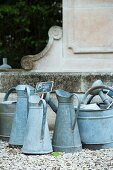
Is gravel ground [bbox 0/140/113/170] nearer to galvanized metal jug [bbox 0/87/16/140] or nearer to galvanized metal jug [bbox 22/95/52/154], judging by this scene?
galvanized metal jug [bbox 22/95/52/154]

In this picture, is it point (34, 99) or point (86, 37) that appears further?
point (86, 37)

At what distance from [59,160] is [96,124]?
30.4 inches

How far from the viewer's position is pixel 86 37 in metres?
7.60

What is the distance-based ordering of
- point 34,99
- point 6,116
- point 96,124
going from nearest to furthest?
1. point 34,99
2. point 96,124
3. point 6,116

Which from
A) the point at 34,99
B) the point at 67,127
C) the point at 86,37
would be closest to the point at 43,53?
the point at 86,37

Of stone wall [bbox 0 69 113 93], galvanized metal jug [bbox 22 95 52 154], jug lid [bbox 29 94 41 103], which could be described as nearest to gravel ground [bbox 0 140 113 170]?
galvanized metal jug [bbox 22 95 52 154]

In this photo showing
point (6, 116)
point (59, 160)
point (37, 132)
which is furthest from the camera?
point (6, 116)

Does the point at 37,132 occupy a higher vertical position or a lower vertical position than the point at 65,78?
lower

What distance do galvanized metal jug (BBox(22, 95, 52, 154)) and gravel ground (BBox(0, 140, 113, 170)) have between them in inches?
3.2

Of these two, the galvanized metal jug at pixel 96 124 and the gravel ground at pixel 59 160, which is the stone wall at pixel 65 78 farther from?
the gravel ground at pixel 59 160

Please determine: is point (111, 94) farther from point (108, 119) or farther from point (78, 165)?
point (78, 165)

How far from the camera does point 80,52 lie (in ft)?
24.9

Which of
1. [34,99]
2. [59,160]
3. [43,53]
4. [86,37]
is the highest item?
[86,37]

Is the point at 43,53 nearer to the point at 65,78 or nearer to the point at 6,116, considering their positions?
the point at 65,78
